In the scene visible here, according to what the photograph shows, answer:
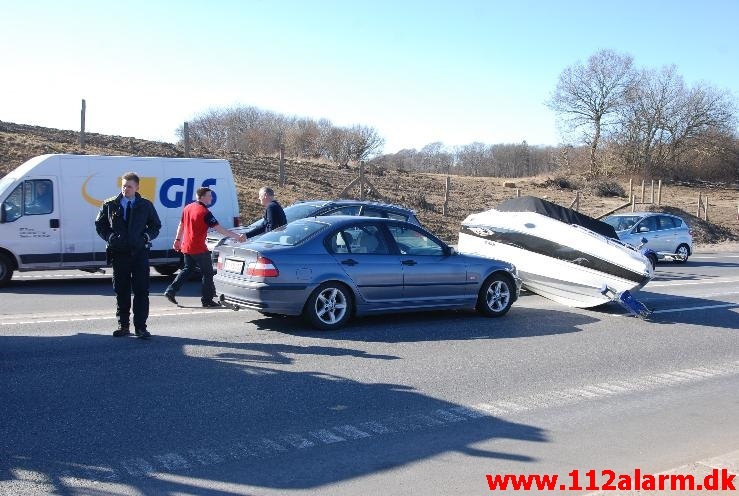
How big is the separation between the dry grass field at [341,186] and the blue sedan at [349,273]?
13.6 metres

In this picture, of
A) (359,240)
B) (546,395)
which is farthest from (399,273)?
(546,395)

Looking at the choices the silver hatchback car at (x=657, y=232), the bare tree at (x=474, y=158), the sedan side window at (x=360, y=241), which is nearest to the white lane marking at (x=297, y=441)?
the sedan side window at (x=360, y=241)

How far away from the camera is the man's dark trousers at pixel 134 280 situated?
8.54m

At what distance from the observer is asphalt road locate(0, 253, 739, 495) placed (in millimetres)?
4988

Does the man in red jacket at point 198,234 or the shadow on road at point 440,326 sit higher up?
the man in red jacket at point 198,234

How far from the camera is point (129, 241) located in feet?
27.6

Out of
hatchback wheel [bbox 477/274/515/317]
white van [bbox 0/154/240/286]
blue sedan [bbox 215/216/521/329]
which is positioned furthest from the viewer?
white van [bbox 0/154/240/286]

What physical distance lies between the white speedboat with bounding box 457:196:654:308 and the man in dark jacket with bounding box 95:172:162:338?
21.1ft

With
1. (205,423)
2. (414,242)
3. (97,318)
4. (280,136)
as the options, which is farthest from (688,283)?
(280,136)

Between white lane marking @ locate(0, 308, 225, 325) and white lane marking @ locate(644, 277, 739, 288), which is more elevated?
white lane marking @ locate(644, 277, 739, 288)

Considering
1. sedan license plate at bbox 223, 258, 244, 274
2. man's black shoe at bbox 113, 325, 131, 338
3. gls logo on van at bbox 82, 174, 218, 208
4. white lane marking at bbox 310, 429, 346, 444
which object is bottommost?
white lane marking at bbox 310, 429, 346, 444

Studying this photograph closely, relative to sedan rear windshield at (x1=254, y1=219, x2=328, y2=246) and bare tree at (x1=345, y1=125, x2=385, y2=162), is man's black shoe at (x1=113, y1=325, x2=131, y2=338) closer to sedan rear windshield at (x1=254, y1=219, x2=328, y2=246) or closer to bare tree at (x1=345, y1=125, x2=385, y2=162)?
sedan rear windshield at (x1=254, y1=219, x2=328, y2=246)

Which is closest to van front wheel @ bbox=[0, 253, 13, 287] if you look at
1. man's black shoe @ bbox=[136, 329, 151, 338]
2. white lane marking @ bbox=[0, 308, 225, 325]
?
white lane marking @ bbox=[0, 308, 225, 325]

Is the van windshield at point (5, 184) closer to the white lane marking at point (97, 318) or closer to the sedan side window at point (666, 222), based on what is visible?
the white lane marking at point (97, 318)
